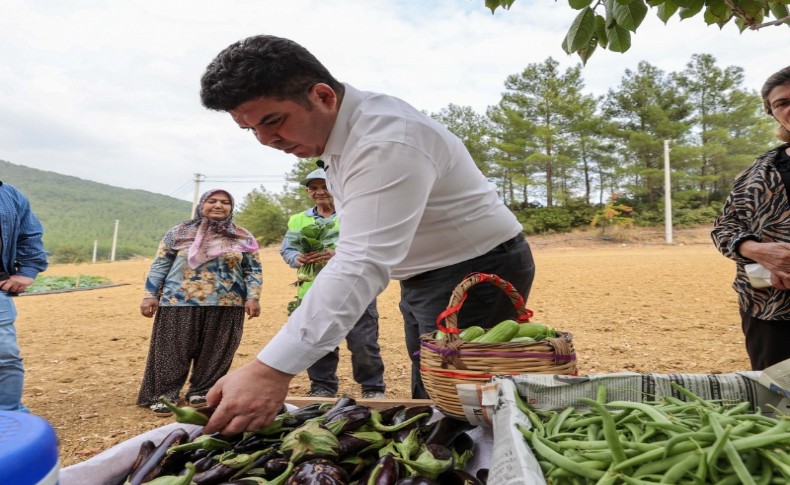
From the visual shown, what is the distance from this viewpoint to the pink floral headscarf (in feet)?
15.7

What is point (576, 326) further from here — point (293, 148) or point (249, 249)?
point (293, 148)

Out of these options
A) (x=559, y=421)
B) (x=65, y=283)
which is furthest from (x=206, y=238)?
(x=65, y=283)

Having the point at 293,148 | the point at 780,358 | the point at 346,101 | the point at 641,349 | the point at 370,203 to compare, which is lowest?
the point at 641,349

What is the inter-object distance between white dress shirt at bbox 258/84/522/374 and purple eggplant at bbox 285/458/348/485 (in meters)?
0.27

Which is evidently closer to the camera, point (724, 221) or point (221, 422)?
point (221, 422)

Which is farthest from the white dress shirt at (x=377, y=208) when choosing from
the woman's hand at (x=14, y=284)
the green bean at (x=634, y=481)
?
the woman's hand at (x=14, y=284)

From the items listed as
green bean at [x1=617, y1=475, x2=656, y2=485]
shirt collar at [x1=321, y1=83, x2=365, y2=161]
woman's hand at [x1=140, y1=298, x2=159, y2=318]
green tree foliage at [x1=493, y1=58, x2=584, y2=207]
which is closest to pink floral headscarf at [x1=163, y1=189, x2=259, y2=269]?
woman's hand at [x1=140, y1=298, x2=159, y2=318]

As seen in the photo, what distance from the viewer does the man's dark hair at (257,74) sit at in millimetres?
1762

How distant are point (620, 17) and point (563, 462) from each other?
1.86 m

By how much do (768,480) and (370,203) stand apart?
118 centimetres

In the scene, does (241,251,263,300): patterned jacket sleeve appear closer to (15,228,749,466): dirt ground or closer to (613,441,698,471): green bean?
(15,228,749,466): dirt ground

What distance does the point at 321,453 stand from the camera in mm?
1468

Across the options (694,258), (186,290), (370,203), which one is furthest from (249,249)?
(694,258)

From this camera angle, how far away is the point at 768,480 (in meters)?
1.02
